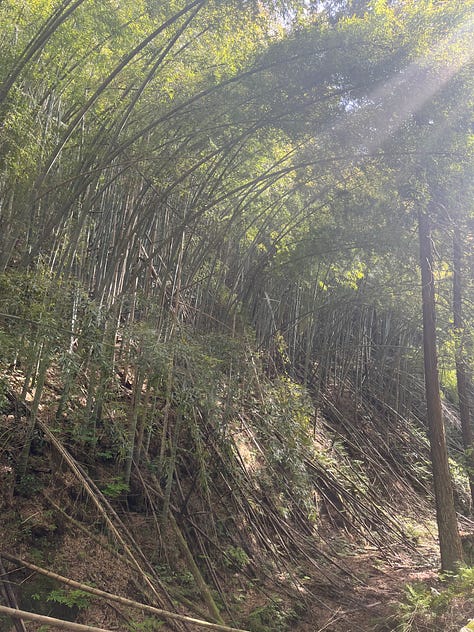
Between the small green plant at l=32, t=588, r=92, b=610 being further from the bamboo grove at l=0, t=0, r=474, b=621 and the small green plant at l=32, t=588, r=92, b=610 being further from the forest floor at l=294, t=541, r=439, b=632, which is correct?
the forest floor at l=294, t=541, r=439, b=632

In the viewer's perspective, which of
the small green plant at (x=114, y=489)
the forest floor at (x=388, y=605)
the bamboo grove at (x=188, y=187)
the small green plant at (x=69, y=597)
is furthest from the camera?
the small green plant at (x=114, y=489)

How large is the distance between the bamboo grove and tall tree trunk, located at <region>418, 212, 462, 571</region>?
50 cm

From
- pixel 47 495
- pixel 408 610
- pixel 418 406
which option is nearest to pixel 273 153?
pixel 47 495

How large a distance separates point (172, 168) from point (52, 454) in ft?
8.54

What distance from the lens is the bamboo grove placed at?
3.91 meters

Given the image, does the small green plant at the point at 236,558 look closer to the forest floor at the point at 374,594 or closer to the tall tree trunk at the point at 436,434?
the forest floor at the point at 374,594

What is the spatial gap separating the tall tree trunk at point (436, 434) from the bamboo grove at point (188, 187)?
1.64ft

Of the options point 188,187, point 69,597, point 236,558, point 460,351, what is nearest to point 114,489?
point 69,597

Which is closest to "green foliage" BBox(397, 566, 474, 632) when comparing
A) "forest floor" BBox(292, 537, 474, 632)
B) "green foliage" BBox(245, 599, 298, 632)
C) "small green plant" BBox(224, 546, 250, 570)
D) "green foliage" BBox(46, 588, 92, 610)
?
"forest floor" BBox(292, 537, 474, 632)

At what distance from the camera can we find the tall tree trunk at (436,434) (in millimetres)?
5211

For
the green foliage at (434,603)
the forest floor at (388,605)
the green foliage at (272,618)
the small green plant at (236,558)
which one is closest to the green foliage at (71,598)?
the green foliage at (272,618)

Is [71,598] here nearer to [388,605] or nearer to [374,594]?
[388,605]

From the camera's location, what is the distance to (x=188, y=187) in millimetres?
5184

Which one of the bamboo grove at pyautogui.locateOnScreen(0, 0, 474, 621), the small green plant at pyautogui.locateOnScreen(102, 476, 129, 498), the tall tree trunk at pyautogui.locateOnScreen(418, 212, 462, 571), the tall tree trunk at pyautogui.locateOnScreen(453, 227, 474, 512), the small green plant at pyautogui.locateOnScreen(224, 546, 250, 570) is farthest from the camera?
the tall tree trunk at pyautogui.locateOnScreen(453, 227, 474, 512)
